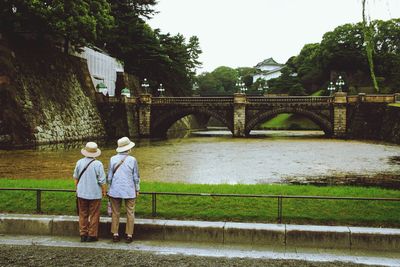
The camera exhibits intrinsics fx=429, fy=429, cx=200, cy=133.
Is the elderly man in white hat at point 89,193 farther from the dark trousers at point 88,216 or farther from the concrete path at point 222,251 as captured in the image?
the concrete path at point 222,251

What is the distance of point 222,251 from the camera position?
7312mm

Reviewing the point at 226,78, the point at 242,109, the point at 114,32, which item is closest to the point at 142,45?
the point at 114,32

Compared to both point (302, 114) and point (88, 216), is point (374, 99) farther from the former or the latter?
point (88, 216)

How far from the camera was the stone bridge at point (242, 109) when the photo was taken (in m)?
52.2

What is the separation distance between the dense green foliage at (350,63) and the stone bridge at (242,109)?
18387 millimetres

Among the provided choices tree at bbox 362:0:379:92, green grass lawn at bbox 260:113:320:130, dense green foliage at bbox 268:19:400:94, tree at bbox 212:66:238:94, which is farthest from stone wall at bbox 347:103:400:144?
tree at bbox 212:66:238:94

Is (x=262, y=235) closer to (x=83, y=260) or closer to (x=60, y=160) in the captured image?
(x=83, y=260)

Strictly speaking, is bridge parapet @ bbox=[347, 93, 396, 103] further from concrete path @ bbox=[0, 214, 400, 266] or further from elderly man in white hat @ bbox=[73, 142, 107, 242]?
elderly man in white hat @ bbox=[73, 142, 107, 242]

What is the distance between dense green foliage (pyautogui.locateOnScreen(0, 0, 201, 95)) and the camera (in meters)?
33.6

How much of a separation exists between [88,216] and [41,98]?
30.9 meters

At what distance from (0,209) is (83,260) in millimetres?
3794

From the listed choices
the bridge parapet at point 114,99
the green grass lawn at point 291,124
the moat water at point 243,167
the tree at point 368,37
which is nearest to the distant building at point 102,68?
the bridge parapet at point 114,99

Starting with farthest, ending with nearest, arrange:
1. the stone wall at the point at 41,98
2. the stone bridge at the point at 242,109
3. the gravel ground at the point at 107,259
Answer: the stone bridge at the point at 242,109 → the stone wall at the point at 41,98 → the gravel ground at the point at 107,259

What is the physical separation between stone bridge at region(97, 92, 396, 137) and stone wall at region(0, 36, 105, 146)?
6854 mm
